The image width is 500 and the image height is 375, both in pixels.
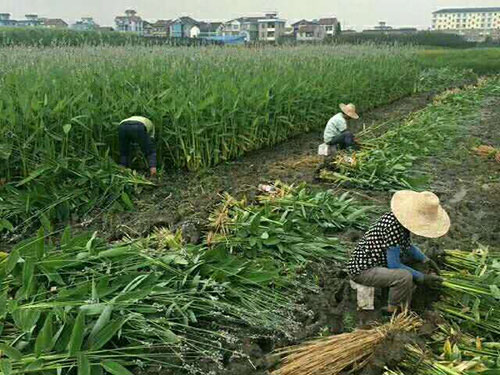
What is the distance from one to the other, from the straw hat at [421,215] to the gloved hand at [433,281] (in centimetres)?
26

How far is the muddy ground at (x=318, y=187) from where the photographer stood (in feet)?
11.3

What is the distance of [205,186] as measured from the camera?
653 centimetres

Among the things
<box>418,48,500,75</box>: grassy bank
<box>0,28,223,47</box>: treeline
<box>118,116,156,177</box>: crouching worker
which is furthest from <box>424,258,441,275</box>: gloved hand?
<box>418,48,500,75</box>: grassy bank

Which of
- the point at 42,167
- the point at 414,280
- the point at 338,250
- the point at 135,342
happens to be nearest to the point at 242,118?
the point at 42,167

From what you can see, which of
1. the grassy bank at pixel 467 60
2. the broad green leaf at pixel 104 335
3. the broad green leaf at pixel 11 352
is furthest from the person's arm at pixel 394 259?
the grassy bank at pixel 467 60

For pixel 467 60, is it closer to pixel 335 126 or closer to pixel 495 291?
pixel 335 126

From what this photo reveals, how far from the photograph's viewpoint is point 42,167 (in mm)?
5539

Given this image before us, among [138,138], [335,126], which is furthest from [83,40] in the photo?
[138,138]

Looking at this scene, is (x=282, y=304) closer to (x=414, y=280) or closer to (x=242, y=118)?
(x=414, y=280)

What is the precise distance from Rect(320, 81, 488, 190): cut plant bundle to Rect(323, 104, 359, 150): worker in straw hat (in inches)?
9.5

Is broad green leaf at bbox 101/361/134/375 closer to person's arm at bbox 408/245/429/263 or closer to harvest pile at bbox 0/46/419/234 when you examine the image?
person's arm at bbox 408/245/429/263

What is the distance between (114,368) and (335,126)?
19.8 ft

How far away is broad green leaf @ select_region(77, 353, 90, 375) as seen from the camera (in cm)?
234

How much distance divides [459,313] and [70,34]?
2422 centimetres
